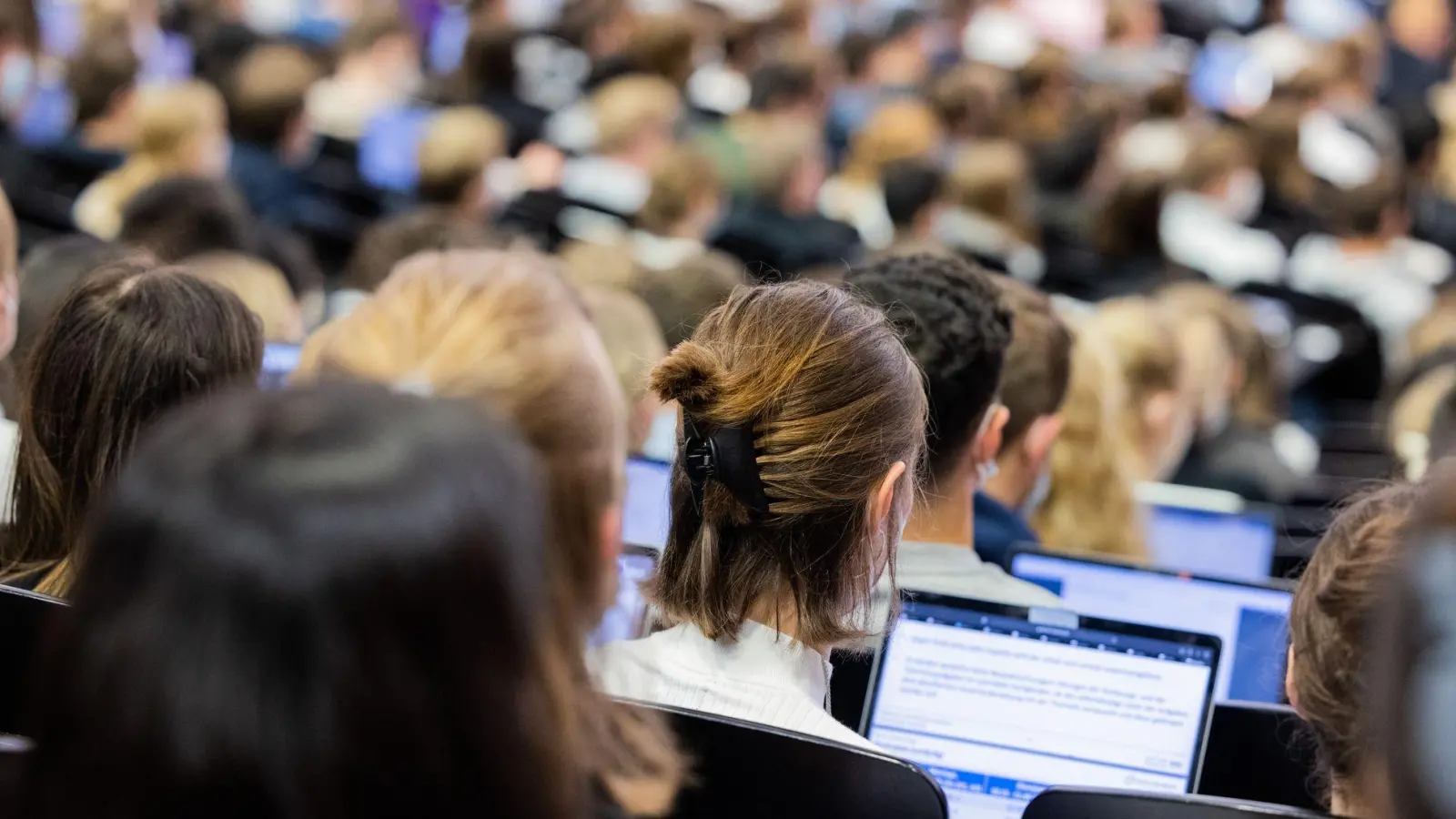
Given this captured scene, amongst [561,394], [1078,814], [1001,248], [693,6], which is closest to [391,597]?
[561,394]

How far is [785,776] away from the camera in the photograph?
4.51 ft

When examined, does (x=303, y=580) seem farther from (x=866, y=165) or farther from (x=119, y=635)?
(x=866, y=165)

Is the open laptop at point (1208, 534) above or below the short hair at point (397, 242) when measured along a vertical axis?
below

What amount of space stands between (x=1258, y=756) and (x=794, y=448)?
0.74m

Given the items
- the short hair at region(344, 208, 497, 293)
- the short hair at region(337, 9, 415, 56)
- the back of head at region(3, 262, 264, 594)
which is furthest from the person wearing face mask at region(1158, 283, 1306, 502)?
the short hair at region(337, 9, 415, 56)

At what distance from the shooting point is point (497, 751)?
2.77 feet

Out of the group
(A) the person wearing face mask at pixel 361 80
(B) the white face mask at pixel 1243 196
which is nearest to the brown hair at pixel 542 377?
(A) the person wearing face mask at pixel 361 80

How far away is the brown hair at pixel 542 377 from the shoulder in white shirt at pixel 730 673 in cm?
43

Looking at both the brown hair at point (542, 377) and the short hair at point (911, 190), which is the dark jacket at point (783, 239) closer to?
the short hair at point (911, 190)

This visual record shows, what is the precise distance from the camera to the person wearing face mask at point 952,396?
90.9 inches

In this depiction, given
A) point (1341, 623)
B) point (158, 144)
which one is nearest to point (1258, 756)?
point (1341, 623)

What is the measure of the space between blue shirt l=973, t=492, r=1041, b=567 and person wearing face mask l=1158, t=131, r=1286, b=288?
468 cm

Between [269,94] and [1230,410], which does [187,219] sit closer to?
[269,94]

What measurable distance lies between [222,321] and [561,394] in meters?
0.82
